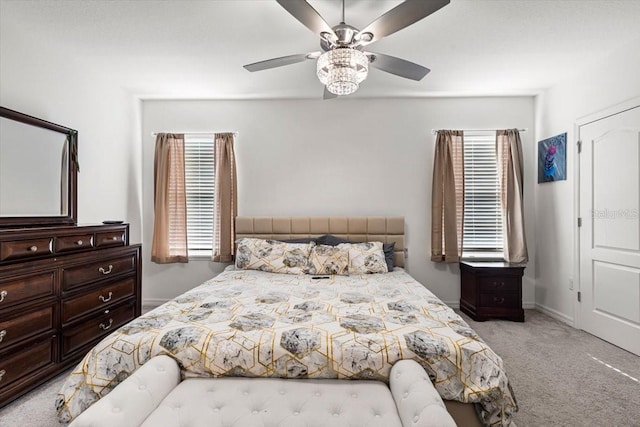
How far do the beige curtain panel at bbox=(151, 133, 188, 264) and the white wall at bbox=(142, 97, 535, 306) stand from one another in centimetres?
24

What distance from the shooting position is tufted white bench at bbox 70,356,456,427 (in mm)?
1274

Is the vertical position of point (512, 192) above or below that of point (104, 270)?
above

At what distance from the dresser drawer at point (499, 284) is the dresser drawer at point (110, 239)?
12.5 ft

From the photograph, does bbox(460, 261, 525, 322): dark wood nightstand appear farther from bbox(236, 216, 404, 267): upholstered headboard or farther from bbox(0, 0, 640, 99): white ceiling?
bbox(0, 0, 640, 99): white ceiling

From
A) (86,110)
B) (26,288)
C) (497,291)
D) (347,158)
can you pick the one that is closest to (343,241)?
(347,158)

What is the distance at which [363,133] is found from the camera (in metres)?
4.22

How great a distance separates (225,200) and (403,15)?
2.99 metres

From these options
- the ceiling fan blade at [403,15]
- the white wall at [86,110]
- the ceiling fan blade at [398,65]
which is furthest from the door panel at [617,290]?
the white wall at [86,110]

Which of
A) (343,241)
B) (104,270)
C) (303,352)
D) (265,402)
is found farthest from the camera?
(343,241)

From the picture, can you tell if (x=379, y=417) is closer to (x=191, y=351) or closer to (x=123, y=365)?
(x=191, y=351)

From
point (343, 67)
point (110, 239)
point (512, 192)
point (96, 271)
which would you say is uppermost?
point (343, 67)

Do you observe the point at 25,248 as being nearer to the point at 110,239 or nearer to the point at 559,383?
the point at 110,239

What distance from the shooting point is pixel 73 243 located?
259 centimetres

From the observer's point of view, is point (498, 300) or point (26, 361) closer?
point (26, 361)
